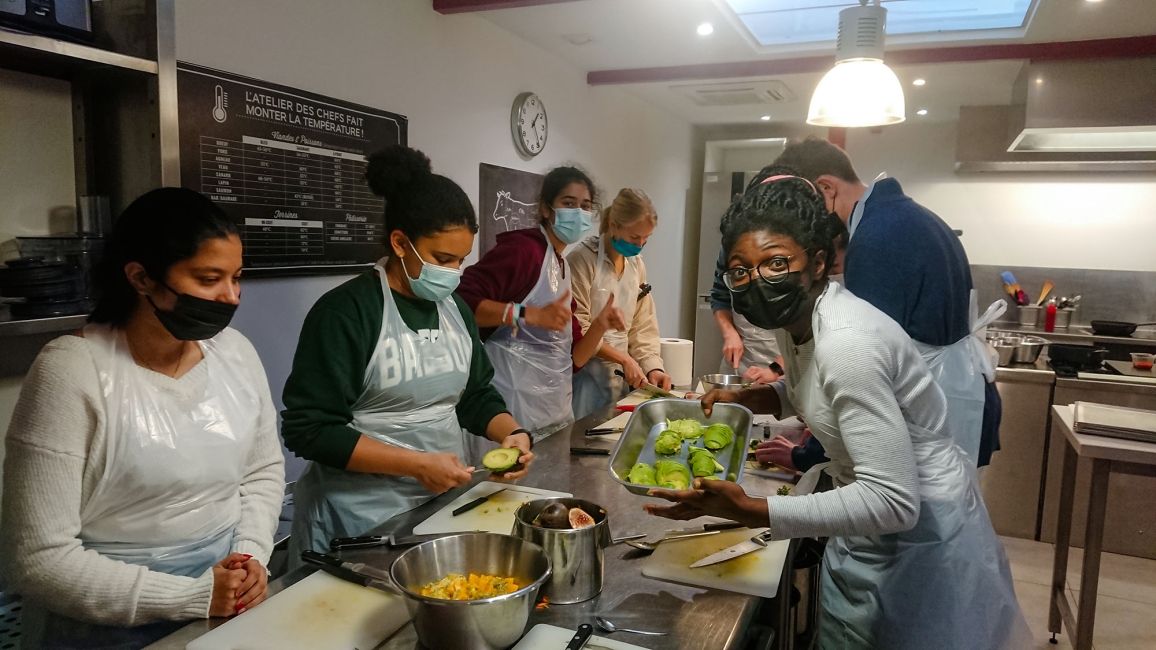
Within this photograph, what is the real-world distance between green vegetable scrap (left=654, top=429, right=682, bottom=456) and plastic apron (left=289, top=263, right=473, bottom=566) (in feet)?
1.91

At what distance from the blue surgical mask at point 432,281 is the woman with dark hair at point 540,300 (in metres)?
0.75

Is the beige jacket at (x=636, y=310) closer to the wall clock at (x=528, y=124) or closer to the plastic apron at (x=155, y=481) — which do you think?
the wall clock at (x=528, y=124)

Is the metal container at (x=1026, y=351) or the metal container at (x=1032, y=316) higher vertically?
the metal container at (x=1032, y=316)

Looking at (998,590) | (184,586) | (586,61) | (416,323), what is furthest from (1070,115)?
(184,586)

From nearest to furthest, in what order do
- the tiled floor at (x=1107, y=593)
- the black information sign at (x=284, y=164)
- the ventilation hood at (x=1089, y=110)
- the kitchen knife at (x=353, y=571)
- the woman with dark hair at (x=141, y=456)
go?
1. the woman with dark hair at (x=141, y=456)
2. the kitchen knife at (x=353, y=571)
3. the black information sign at (x=284, y=164)
4. the tiled floor at (x=1107, y=593)
5. the ventilation hood at (x=1089, y=110)

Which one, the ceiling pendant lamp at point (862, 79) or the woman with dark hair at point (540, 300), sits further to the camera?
the woman with dark hair at point (540, 300)

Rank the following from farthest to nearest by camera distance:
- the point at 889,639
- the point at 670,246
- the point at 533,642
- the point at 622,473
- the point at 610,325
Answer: the point at 670,246
the point at 610,325
the point at 622,473
the point at 889,639
the point at 533,642

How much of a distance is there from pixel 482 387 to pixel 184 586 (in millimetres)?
974

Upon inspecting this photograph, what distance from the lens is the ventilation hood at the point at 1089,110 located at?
4250 millimetres

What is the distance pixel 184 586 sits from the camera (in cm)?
121

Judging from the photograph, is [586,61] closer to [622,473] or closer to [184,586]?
[622,473]

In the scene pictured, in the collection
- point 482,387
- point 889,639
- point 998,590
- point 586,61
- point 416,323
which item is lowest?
point 889,639

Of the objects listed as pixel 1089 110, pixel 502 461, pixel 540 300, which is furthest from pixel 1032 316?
pixel 502 461

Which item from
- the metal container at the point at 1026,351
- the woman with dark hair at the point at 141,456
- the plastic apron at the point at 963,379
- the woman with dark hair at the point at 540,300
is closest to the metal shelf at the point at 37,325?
the woman with dark hair at the point at 141,456
